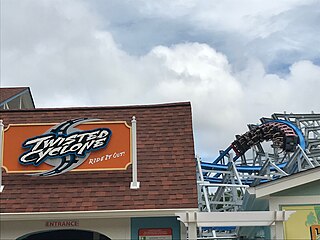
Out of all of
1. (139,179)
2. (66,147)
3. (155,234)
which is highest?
(66,147)

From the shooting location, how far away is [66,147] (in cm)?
1440

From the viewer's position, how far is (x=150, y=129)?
1578cm

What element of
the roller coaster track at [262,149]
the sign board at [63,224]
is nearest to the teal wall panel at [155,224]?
the sign board at [63,224]

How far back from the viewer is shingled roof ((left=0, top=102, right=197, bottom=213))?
44.2ft

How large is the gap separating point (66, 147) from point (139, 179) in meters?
2.00

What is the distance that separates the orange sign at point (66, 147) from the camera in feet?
47.1

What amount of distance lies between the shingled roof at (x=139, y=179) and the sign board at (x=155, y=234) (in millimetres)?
653

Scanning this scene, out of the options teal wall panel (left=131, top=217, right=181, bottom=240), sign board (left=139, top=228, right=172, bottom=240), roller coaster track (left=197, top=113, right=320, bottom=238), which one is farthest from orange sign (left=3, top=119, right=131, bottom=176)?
roller coaster track (left=197, top=113, right=320, bottom=238)

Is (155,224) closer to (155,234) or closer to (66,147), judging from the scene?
(155,234)

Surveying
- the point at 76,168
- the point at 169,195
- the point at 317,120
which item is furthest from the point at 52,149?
the point at 317,120

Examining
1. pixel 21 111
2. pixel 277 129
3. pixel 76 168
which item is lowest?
pixel 76 168

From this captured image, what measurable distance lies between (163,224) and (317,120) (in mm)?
21203

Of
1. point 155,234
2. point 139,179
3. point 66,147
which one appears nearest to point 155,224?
point 155,234

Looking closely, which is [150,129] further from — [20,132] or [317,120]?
[317,120]
